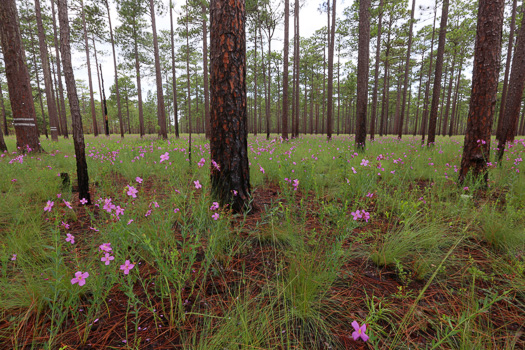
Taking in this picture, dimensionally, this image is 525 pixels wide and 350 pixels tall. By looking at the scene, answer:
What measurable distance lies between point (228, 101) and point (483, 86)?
3.94 m

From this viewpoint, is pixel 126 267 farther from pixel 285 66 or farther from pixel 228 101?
pixel 285 66

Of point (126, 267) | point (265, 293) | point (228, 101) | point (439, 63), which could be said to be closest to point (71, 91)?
point (228, 101)

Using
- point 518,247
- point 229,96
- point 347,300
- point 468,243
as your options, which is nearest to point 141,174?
point 229,96

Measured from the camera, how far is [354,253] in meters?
1.85

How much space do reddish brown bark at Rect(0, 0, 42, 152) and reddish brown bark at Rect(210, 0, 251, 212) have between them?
21.3 ft

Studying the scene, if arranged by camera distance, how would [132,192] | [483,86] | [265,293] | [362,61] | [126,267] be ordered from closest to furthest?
[126,267] → [265,293] → [132,192] → [483,86] → [362,61]

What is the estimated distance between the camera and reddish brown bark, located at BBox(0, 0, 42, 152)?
216 inches

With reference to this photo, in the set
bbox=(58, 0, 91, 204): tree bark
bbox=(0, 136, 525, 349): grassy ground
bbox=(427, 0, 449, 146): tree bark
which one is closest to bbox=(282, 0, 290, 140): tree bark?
bbox=(427, 0, 449, 146): tree bark

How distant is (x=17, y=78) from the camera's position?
5.73 meters

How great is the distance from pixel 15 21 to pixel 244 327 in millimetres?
9558

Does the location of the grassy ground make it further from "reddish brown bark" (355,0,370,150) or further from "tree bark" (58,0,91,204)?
"reddish brown bark" (355,0,370,150)

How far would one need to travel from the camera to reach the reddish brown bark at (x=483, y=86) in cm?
305

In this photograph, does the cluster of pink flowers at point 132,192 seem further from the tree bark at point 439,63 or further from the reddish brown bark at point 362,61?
the tree bark at point 439,63

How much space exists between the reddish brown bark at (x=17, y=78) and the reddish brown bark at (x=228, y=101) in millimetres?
6484
